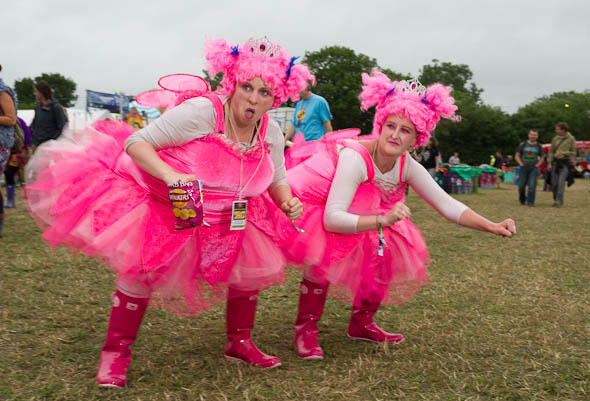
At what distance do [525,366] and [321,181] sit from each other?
1.67m

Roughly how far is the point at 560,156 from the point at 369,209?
38.1ft

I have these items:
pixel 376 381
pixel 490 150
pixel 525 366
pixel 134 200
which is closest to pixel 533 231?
pixel 525 366

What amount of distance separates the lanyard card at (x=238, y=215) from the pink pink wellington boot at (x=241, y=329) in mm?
441

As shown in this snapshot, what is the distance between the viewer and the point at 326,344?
11.7ft

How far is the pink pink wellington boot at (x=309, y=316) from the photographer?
3.31m

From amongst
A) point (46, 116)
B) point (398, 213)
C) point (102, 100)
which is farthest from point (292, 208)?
point (102, 100)

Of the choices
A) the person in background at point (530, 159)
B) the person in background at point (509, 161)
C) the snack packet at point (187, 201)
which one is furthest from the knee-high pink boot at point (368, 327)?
the person in background at point (509, 161)

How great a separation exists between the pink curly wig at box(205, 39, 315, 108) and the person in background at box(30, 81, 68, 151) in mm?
6341

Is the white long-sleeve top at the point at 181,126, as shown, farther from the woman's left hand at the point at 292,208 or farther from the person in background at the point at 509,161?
the person in background at the point at 509,161

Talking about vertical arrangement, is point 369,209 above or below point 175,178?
below

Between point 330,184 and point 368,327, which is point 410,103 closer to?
point 330,184

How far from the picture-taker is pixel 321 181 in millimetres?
3357

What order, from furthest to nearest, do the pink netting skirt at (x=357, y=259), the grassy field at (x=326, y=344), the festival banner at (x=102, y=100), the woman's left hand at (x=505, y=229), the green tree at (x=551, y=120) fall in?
the green tree at (x=551, y=120) → the festival banner at (x=102, y=100) → the pink netting skirt at (x=357, y=259) → the woman's left hand at (x=505, y=229) → the grassy field at (x=326, y=344)

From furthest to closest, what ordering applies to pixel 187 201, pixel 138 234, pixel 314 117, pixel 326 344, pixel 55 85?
pixel 55 85 < pixel 314 117 < pixel 326 344 < pixel 138 234 < pixel 187 201
